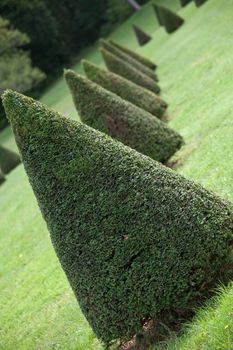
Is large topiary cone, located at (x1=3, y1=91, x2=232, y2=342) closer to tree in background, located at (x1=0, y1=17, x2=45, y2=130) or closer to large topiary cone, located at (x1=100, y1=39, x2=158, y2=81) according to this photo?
large topiary cone, located at (x1=100, y1=39, x2=158, y2=81)

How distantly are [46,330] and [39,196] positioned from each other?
454 cm

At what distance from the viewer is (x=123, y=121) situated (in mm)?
14570

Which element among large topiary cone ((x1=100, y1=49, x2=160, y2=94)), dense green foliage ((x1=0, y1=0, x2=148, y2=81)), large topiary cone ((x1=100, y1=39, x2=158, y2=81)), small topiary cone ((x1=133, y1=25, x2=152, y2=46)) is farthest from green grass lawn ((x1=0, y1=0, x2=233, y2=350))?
dense green foliage ((x1=0, y1=0, x2=148, y2=81))

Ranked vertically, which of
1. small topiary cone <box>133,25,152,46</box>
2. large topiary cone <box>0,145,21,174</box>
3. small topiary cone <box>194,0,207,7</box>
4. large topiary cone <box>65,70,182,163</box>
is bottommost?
large topiary cone <box>0,145,21,174</box>

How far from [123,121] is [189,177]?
2.35 m

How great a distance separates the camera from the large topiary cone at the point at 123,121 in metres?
14.3

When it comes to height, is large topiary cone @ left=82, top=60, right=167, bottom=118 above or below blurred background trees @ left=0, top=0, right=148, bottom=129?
above

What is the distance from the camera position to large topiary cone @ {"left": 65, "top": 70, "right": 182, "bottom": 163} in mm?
14305

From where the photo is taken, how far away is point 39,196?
25.9ft

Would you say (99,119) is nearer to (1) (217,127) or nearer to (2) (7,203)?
(1) (217,127)

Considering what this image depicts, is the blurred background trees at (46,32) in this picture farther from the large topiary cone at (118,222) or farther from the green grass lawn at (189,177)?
the large topiary cone at (118,222)

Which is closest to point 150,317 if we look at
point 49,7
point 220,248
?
point 220,248

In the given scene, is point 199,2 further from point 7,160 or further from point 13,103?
point 13,103

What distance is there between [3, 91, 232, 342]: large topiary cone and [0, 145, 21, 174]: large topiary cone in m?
29.0
